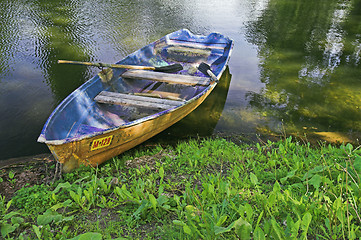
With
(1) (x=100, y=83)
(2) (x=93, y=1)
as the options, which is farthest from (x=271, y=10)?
(1) (x=100, y=83)

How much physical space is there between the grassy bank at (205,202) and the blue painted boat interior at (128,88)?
0.72 m

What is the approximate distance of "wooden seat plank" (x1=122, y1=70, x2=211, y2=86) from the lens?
5.51 m

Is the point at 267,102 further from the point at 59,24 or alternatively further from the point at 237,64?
the point at 59,24

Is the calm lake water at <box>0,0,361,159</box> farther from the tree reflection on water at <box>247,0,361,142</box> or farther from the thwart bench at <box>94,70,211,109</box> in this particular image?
the thwart bench at <box>94,70,211,109</box>

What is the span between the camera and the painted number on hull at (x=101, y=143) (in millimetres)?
3562

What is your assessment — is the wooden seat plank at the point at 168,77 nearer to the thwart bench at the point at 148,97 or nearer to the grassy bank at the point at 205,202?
the thwart bench at the point at 148,97

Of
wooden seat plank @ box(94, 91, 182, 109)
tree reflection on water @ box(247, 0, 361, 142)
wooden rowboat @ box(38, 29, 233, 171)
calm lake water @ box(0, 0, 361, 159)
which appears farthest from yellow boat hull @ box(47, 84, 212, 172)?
tree reflection on water @ box(247, 0, 361, 142)

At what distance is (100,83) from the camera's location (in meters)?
5.11

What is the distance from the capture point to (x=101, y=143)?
3.65 metres

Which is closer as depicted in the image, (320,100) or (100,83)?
(100,83)

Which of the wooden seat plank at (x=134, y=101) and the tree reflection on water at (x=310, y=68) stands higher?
the wooden seat plank at (x=134, y=101)

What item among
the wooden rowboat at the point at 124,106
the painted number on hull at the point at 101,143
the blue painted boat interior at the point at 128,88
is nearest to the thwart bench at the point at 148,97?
the wooden rowboat at the point at 124,106

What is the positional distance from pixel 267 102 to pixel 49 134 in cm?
461

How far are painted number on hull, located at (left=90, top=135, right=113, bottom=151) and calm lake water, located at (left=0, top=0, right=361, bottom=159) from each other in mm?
1523
